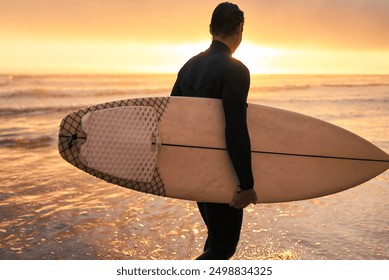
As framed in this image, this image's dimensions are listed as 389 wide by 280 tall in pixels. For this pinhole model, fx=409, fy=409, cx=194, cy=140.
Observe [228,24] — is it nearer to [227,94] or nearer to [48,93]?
[227,94]

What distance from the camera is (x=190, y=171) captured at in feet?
8.87

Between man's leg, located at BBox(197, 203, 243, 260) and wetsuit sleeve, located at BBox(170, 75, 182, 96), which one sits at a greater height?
wetsuit sleeve, located at BBox(170, 75, 182, 96)

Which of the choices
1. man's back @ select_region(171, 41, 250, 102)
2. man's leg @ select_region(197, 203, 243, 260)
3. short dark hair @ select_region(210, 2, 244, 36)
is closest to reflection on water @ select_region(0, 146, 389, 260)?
man's leg @ select_region(197, 203, 243, 260)

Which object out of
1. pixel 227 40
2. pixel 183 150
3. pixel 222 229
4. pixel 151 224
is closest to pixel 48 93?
pixel 151 224

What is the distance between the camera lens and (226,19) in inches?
88.6

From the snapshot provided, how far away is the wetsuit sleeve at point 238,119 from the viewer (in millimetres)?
2074

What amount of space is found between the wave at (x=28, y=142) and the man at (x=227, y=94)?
603 centimetres

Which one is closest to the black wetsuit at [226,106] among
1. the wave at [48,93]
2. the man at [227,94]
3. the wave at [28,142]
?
the man at [227,94]

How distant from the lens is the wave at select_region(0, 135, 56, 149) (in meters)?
7.73

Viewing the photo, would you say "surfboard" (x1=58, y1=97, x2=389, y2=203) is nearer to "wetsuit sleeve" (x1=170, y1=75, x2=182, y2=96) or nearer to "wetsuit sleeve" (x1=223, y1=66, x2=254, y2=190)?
"wetsuit sleeve" (x1=170, y1=75, x2=182, y2=96)

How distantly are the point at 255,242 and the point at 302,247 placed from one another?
0.39m

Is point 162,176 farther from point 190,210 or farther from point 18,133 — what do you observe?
point 18,133

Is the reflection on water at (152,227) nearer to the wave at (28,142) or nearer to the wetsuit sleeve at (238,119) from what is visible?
the wetsuit sleeve at (238,119)
